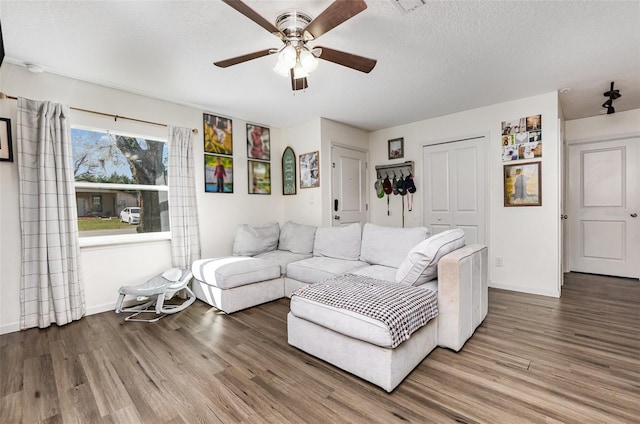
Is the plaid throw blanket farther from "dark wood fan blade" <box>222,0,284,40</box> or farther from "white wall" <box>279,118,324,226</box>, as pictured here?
"white wall" <box>279,118,324,226</box>

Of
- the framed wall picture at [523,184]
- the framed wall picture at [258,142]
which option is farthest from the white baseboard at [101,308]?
the framed wall picture at [523,184]

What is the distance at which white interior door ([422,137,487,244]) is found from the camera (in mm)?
4016

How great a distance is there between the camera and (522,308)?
3.05 metres

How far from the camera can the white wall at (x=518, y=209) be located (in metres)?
3.41

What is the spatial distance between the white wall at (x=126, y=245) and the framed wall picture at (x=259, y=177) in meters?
0.09

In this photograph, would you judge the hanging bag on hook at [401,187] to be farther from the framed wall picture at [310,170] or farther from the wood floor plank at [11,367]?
the wood floor plank at [11,367]

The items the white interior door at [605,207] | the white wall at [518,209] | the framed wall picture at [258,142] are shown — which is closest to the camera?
the white wall at [518,209]

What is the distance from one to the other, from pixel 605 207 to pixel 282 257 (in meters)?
4.89

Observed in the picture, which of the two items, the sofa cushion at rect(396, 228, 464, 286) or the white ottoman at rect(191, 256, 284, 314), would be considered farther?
the white ottoman at rect(191, 256, 284, 314)

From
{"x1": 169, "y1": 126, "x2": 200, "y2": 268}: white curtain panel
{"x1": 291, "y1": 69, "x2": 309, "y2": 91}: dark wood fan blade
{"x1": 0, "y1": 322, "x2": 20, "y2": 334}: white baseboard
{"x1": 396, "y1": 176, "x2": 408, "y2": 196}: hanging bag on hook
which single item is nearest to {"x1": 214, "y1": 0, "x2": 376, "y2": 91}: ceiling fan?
{"x1": 291, "y1": 69, "x2": 309, "y2": 91}: dark wood fan blade

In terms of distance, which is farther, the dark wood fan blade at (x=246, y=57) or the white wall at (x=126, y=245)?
the white wall at (x=126, y=245)

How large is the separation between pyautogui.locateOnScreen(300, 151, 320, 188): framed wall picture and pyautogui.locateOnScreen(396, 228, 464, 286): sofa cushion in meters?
2.33

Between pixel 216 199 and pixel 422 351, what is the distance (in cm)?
320

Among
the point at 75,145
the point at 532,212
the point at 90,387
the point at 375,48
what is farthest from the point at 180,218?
the point at 532,212
